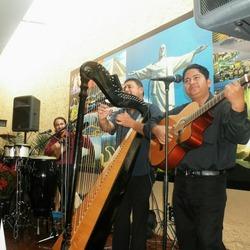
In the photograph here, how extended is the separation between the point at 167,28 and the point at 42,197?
7.61ft

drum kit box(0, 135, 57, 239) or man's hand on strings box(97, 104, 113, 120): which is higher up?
man's hand on strings box(97, 104, 113, 120)

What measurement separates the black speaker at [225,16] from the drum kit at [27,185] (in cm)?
312

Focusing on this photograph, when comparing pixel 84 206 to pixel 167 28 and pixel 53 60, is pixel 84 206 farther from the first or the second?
pixel 53 60

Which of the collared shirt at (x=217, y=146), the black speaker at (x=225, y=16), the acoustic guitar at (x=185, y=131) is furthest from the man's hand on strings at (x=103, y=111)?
the black speaker at (x=225, y=16)

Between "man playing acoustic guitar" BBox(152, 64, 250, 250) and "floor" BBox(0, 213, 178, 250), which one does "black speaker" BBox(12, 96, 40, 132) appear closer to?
"floor" BBox(0, 213, 178, 250)

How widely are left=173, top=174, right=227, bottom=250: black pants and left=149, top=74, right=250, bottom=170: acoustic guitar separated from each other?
0.17 metres

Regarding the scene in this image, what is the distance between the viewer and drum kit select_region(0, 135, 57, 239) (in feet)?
12.8

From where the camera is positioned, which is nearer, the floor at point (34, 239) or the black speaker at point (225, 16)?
the black speaker at point (225, 16)

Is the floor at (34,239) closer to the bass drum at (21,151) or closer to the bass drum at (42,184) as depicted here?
the bass drum at (42,184)

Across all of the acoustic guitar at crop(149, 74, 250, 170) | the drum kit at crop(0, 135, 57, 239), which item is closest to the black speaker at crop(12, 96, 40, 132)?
the drum kit at crop(0, 135, 57, 239)

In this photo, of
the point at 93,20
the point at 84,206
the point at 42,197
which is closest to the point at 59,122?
the point at 42,197

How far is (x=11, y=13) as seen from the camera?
206 inches

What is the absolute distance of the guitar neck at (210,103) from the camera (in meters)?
1.68

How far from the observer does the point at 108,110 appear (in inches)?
91.6
